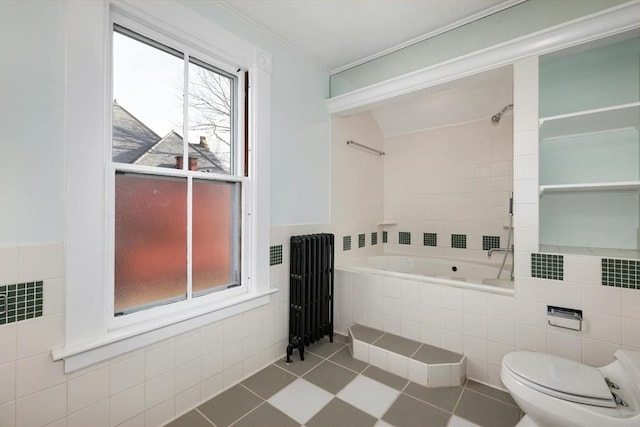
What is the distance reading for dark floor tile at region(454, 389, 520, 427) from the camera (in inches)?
62.7

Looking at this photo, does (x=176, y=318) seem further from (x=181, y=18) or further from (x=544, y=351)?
(x=544, y=351)

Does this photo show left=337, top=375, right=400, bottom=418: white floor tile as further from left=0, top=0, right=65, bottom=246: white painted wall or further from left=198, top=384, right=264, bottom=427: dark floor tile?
left=0, top=0, right=65, bottom=246: white painted wall

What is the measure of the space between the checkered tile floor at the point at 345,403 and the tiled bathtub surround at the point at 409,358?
0.18 ft

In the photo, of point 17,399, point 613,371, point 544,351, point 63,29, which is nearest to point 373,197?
point 544,351

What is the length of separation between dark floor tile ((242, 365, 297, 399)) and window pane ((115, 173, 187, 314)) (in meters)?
0.79

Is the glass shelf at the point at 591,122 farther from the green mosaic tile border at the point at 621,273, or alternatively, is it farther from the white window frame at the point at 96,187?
the white window frame at the point at 96,187

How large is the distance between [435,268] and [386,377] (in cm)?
165

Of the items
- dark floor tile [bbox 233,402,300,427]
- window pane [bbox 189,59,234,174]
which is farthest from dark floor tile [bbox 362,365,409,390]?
window pane [bbox 189,59,234,174]

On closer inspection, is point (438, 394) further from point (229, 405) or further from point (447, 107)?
point (447, 107)

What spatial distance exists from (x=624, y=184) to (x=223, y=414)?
103 inches

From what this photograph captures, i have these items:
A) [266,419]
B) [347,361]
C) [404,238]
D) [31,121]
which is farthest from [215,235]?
[404,238]

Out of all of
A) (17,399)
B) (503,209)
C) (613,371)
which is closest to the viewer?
(17,399)

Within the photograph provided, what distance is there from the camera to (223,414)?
1.66 metres

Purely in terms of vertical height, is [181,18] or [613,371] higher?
[181,18]
